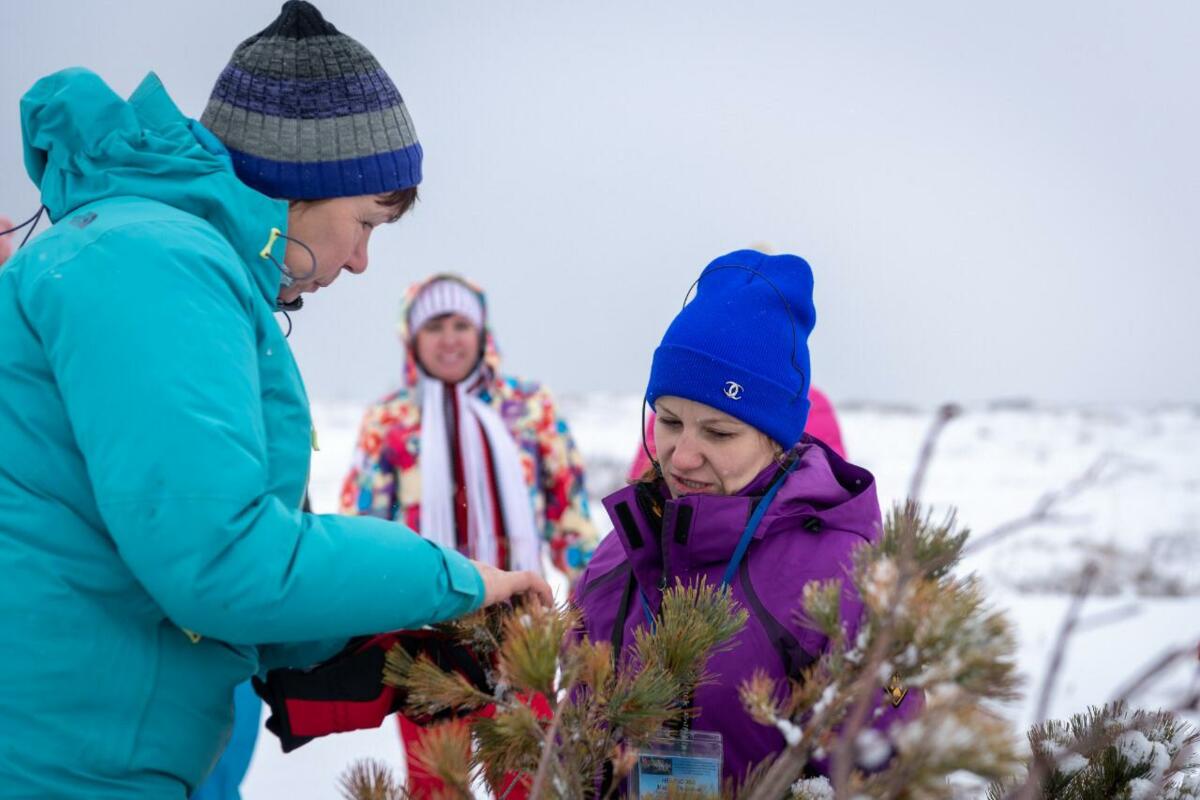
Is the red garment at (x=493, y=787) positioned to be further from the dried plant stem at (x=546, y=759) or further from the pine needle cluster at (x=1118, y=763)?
the pine needle cluster at (x=1118, y=763)

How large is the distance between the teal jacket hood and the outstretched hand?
492mm

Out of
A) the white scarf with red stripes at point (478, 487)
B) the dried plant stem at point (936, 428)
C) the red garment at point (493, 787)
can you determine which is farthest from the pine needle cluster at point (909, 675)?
the white scarf with red stripes at point (478, 487)

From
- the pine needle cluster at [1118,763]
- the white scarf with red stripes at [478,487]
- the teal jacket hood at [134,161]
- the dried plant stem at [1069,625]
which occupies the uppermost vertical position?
the teal jacket hood at [134,161]

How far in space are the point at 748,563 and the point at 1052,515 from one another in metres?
1.18

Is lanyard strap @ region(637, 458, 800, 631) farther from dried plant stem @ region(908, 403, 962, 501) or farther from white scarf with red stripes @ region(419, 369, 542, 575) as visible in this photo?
white scarf with red stripes @ region(419, 369, 542, 575)

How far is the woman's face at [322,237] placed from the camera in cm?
171

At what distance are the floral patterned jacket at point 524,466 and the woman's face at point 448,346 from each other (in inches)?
5.7

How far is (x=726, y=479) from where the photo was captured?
2146 millimetres

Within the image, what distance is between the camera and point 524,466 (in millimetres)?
5082

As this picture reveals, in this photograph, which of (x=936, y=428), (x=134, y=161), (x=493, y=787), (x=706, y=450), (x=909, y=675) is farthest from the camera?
(x=706, y=450)

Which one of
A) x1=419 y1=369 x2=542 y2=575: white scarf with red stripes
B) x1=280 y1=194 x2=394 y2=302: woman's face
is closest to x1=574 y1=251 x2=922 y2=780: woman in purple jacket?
x1=280 y1=194 x2=394 y2=302: woman's face

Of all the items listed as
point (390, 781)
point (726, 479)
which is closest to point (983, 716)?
point (390, 781)

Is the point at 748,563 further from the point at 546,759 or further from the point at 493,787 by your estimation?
the point at 546,759

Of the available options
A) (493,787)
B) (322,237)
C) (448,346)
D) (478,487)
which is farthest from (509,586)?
(448,346)
